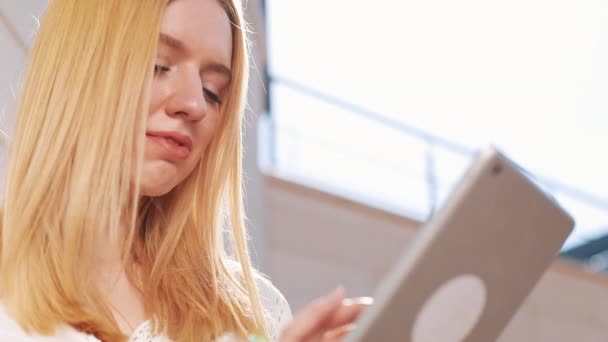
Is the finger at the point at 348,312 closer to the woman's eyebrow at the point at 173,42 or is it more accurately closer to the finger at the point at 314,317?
the finger at the point at 314,317

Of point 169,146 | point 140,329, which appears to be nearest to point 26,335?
point 140,329

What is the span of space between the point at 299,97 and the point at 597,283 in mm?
1991

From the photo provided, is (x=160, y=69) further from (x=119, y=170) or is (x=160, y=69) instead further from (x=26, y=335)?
(x=26, y=335)

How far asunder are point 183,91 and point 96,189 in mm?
169

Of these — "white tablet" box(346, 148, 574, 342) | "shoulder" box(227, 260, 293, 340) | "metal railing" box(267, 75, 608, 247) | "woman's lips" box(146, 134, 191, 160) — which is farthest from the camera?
"metal railing" box(267, 75, 608, 247)

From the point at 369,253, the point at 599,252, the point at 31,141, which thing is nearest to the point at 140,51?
the point at 31,141

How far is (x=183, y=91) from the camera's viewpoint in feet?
3.61

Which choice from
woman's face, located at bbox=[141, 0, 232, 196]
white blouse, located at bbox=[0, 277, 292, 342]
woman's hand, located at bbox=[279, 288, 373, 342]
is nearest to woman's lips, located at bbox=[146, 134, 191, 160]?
woman's face, located at bbox=[141, 0, 232, 196]

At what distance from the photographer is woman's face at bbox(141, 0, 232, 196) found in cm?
110

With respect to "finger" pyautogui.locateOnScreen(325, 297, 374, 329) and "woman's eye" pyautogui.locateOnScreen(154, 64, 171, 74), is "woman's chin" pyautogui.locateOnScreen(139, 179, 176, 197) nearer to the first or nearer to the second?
"woman's eye" pyautogui.locateOnScreen(154, 64, 171, 74)

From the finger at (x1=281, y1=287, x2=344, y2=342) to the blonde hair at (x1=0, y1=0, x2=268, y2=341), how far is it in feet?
1.14

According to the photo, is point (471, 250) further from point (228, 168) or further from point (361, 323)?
point (228, 168)

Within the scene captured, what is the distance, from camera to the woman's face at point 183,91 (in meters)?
1.10

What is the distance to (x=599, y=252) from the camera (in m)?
4.73
